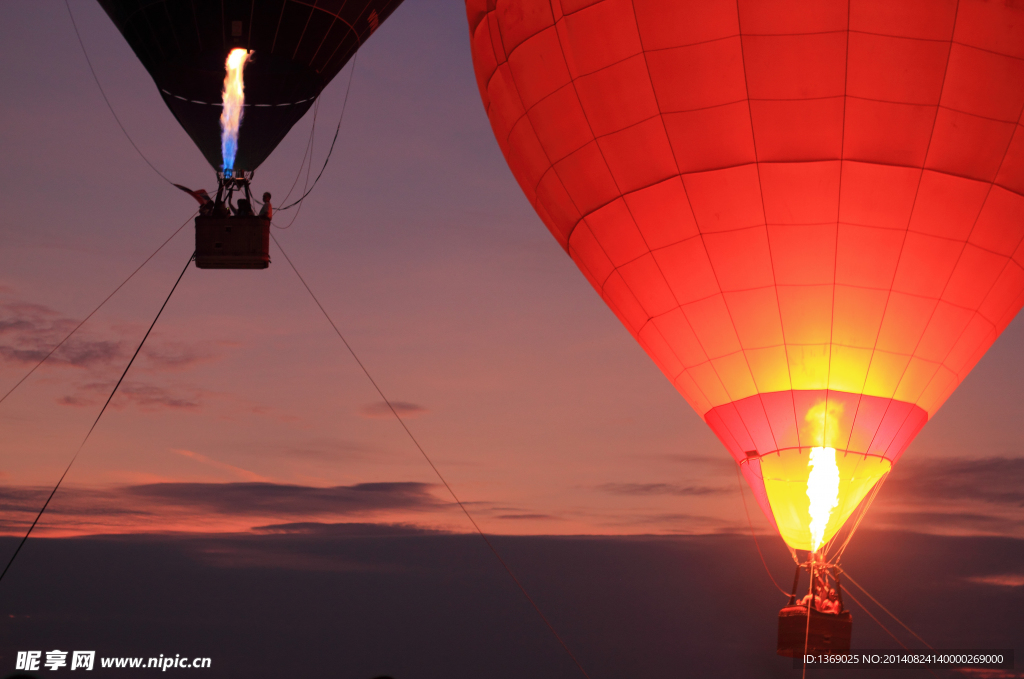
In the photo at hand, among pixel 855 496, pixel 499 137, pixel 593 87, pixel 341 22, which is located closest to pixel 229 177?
pixel 341 22

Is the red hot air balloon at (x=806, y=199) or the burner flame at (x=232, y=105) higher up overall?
the burner flame at (x=232, y=105)

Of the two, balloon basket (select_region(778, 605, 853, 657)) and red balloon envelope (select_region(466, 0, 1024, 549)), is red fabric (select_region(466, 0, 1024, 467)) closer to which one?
red balloon envelope (select_region(466, 0, 1024, 549))

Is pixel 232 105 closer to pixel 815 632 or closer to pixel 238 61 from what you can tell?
pixel 238 61

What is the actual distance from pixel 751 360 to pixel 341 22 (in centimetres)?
551

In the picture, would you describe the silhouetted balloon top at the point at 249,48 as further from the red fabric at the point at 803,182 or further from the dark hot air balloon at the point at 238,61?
the red fabric at the point at 803,182

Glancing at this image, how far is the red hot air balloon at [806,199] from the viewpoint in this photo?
7980mm

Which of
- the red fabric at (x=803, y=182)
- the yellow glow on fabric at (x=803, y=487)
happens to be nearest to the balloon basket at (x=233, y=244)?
the red fabric at (x=803, y=182)

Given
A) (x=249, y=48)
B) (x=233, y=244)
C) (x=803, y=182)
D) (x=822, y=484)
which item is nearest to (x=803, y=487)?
(x=822, y=484)

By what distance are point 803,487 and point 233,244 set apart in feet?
17.3

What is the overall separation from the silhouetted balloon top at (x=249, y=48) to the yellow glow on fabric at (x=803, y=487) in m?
5.93

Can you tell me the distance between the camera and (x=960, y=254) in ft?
27.3

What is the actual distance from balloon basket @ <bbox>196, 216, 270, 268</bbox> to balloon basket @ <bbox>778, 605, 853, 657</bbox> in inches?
211

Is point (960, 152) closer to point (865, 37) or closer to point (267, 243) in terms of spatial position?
point (865, 37)

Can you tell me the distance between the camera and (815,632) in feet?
26.8
